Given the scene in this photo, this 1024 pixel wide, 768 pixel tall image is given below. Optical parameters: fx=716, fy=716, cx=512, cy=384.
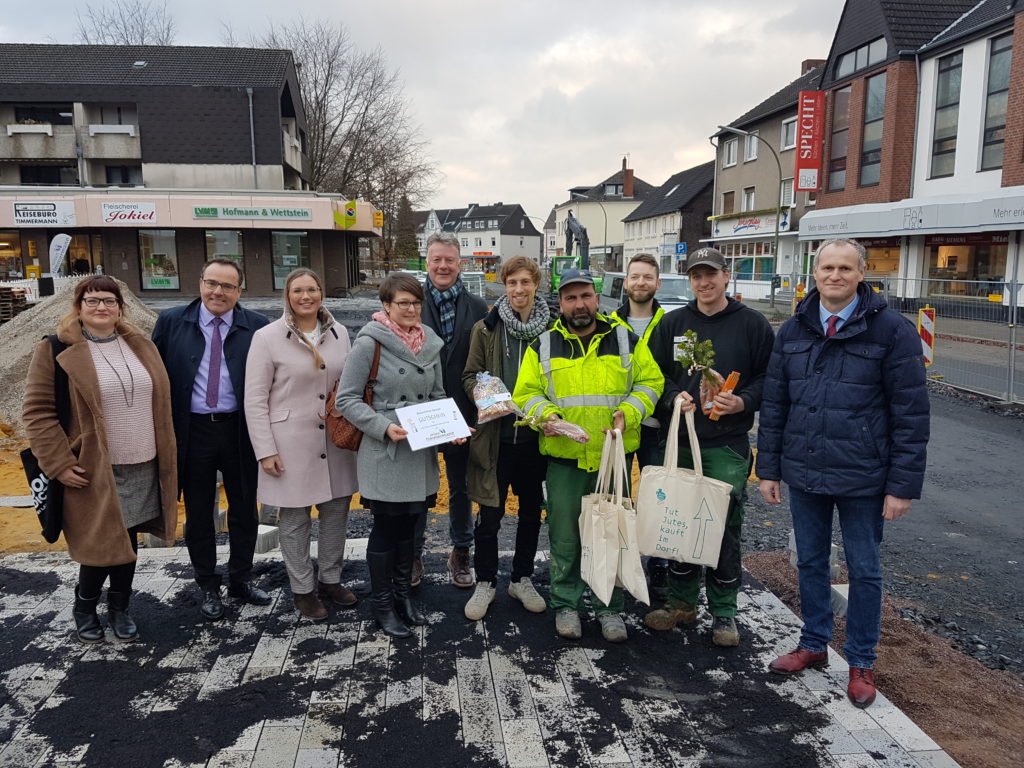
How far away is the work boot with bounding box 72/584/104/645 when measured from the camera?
3.90 metres

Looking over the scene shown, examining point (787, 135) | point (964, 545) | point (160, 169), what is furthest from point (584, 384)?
point (787, 135)

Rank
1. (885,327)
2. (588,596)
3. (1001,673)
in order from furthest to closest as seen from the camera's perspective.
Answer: (588,596) < (1001,673) < (885,327)

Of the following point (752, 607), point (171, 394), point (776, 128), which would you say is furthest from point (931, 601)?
point (776, 128)

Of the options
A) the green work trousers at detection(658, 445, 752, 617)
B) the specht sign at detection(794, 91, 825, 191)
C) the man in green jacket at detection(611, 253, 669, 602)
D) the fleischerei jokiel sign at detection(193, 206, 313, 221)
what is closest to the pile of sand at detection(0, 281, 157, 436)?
the man in green jacket at detection(611, 253, 669, 602)

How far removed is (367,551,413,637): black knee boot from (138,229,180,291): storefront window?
32.5 metres

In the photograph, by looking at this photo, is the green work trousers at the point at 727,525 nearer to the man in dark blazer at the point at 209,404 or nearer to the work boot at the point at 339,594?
the work boot at the point at 339,594

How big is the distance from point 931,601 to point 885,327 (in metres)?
2.44

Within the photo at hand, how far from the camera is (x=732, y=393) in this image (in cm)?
375

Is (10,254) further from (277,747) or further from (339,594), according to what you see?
(277,747)

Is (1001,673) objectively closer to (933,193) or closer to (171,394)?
(171,394)

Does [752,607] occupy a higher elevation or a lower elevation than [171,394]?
lower

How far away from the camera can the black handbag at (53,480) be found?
362 cm

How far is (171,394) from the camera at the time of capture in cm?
400

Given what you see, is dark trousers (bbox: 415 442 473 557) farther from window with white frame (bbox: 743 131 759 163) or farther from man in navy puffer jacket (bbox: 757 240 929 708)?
window with white frame (bbox: 743 131 759 163)
